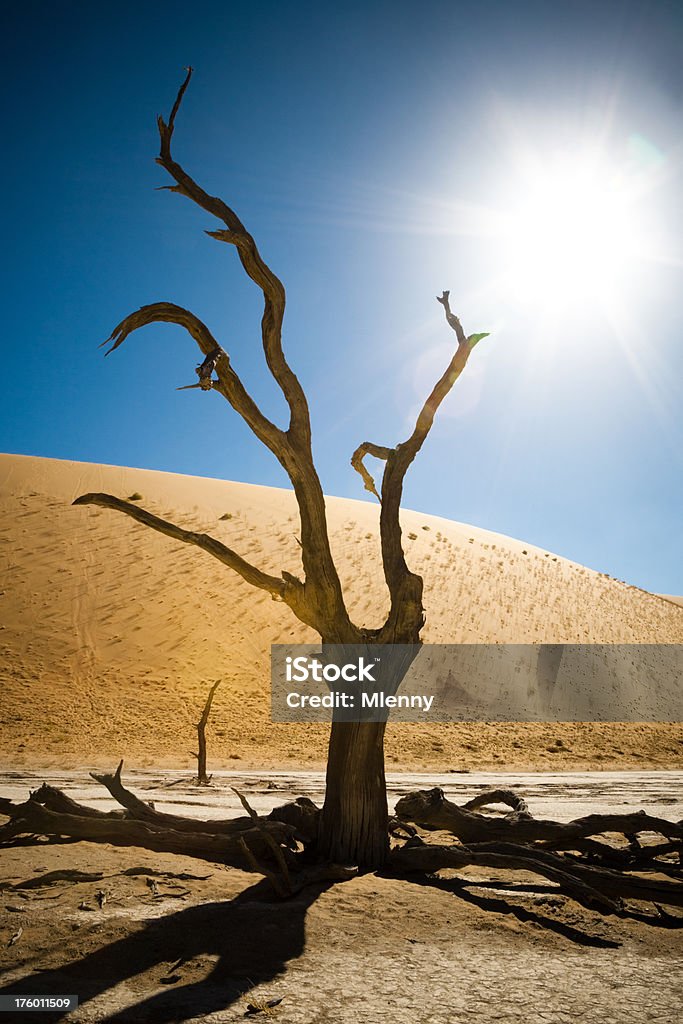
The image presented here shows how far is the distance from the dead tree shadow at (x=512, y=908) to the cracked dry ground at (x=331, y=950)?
17mm

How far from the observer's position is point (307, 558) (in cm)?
627

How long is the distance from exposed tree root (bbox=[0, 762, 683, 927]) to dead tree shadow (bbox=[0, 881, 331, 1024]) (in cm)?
69

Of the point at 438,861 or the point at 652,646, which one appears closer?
the point at 438,861

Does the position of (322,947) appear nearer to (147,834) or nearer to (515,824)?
(147,834)

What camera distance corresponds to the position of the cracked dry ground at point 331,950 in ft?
11.9

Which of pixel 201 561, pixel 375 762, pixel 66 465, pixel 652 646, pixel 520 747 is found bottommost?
pixel 520 747

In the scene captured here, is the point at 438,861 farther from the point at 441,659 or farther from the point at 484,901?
the point at 441,659

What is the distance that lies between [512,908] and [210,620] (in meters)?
24.1

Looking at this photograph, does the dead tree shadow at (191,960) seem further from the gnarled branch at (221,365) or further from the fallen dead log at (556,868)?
the gnarled branch at (221,365)

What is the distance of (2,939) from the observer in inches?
169

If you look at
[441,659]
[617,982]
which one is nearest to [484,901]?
[617,982]

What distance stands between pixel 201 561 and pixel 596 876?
30.0m

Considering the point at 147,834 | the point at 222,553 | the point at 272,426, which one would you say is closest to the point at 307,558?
the point at 222,553

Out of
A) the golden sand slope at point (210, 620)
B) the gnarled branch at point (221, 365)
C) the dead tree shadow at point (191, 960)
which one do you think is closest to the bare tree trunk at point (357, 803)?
the dead tree shadow at point (191, 960)
